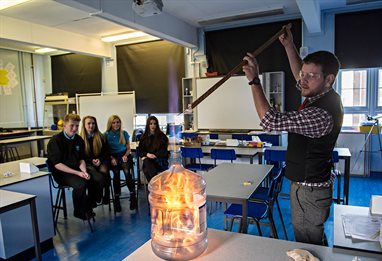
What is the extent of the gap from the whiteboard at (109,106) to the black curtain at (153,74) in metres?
0.26

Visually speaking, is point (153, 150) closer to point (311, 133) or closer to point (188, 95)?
point (188, 95)

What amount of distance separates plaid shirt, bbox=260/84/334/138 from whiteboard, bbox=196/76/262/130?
16.0ft

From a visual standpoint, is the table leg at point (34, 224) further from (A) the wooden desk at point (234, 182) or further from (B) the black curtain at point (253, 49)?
(B) the black curtain at point (253, 49)

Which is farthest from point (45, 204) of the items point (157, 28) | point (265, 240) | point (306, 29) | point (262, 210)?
point (306, 29)

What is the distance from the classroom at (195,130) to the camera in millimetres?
1391

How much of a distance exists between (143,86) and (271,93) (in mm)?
3245

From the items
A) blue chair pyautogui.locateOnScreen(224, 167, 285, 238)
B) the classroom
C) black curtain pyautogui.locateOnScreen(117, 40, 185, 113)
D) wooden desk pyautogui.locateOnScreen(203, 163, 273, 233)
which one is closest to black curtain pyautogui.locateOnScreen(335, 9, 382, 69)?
the classroom

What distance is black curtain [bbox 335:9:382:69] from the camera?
548cm

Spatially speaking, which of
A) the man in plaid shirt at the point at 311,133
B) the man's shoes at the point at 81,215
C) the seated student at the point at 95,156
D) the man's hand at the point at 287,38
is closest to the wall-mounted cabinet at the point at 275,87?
the seated student at the point at 95,156

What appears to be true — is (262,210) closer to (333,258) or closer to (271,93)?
(333,258)

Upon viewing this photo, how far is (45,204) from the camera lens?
3.08 meters

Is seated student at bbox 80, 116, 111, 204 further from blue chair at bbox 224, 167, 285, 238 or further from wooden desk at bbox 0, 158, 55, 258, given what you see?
blue chair at bbox 224, 167, 285, 238

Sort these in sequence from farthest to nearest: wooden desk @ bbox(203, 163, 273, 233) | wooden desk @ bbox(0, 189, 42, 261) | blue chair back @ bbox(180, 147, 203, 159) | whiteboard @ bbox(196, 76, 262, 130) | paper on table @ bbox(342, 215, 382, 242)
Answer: whiteboard @ bbox(196, 76, 262, 130) → blue chair back @ bbox(180, 147, 203, 159) → wooden desk @ bbox(203, 163, 273, 233) → wooden desk @ bbox(0, 189, 42, 261) → paper on table @ bbox(342, 215, 382, 242)

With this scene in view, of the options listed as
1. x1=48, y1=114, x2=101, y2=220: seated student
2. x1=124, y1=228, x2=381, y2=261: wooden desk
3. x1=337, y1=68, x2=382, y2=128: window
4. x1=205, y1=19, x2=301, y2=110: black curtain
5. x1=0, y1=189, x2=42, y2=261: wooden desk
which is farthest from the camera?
x1=205, y1=19, x2=301, y2=110: black curtain
